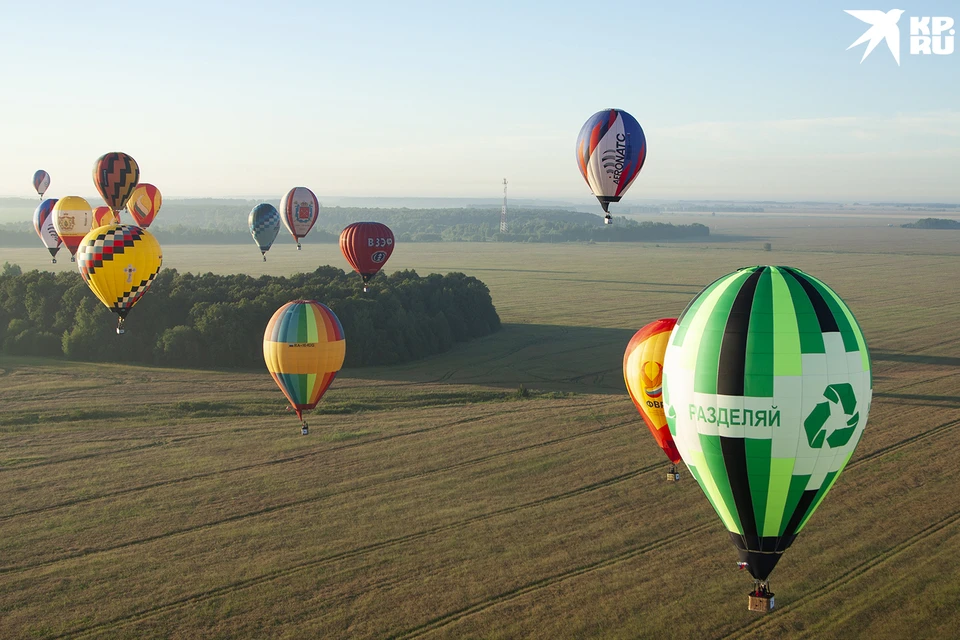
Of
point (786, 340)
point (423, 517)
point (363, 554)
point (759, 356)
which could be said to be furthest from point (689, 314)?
point (423, 517)

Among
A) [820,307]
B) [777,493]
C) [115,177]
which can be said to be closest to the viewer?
[820,307]

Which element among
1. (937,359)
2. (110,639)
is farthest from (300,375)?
(937,359)

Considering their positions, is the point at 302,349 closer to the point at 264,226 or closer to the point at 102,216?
the point at 102,216

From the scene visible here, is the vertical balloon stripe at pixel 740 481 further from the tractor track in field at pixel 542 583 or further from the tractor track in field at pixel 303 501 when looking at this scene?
the tractor track in field at pixel 303 501

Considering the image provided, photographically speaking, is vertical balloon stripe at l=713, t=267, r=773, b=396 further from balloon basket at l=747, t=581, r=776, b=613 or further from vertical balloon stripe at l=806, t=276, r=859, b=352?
balloon basket at l=747, t=581, r=776, b=613

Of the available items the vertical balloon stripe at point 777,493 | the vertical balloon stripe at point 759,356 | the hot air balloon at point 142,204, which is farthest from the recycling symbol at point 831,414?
the hot air balloon at point 142,204

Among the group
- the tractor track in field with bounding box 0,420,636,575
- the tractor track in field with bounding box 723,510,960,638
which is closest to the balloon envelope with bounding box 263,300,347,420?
the tractor track in field with bounding box 0,420,636,575
